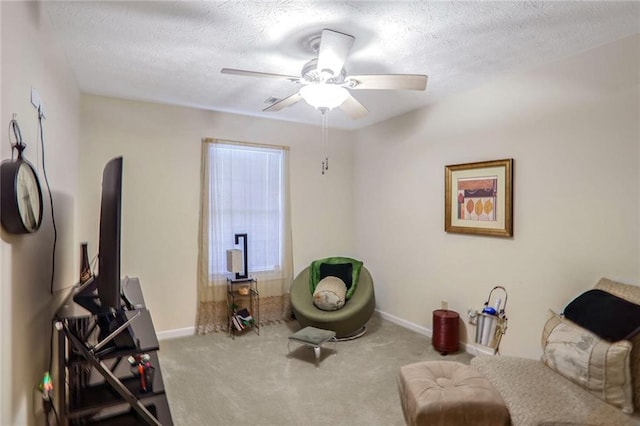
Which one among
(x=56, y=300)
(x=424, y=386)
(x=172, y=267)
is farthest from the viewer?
(x=172, y=267)

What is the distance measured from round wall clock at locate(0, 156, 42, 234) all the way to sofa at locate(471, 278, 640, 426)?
96.5 inches

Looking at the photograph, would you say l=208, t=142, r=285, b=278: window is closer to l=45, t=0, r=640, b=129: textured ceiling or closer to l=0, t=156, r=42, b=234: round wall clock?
l=45, t=0, r=640, b=129: textured ceiling

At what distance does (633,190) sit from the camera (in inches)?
93.4

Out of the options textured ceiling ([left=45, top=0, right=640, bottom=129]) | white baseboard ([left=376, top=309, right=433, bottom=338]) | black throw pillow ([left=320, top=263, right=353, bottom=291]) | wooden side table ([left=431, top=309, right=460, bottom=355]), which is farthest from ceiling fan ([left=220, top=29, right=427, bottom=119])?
white baseboard ([left=376, top=309, right=433, bottom=338])

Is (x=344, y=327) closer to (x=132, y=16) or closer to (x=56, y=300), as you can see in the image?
(x=56, y=300)

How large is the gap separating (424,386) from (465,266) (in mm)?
1785

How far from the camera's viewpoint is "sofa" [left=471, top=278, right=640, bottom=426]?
1743 millimetres

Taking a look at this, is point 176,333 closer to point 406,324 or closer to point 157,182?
point 157,182

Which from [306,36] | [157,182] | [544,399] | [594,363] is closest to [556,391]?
[544,399]

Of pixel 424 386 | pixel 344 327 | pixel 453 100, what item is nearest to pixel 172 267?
pixel 344 327


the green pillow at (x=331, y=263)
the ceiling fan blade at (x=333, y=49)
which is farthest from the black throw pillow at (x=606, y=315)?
the green pillow at (x=331, y=263)

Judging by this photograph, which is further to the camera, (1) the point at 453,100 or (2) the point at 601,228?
(1) the point at 453,100

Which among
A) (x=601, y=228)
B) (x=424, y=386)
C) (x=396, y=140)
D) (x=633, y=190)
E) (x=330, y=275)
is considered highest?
(x=396, y=140)

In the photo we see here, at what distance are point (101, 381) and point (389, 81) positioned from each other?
8.49 feet
